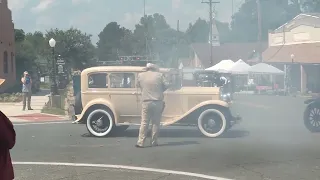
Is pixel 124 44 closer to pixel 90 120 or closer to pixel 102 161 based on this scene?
pixel 90 120

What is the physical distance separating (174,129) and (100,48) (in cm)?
268

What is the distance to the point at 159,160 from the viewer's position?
8273 mm

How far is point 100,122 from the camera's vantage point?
36.4 feet

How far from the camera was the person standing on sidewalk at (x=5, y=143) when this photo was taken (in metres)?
3.74

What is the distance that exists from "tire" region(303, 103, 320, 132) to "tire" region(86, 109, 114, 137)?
4545 mm

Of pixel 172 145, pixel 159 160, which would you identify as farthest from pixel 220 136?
pixel 159 160

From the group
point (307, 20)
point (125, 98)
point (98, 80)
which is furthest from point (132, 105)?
point (307, 20)

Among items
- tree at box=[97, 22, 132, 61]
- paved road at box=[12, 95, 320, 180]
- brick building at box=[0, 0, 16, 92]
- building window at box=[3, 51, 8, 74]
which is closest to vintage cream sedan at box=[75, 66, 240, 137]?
paved road at box=[12, 95, 320, 180]

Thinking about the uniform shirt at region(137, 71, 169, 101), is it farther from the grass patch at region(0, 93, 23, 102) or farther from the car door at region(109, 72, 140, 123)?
the grass patch at region(0, 93, 23, 102)

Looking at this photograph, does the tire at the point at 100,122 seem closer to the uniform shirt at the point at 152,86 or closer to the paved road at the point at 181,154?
the paved road at the point at 181,154

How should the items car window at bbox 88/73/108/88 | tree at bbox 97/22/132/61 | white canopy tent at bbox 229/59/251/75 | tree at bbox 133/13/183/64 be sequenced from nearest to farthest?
tree at bbox 133/13/183/64 → car window at bbox 88/73/108/88 → tree at bbox 97/22/132/61 → white canopy tent at bbox 229/59/251/75

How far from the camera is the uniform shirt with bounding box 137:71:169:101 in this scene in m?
9.44

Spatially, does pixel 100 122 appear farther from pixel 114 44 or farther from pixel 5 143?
pixel 5 143

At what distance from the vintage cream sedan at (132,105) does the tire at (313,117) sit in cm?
201
